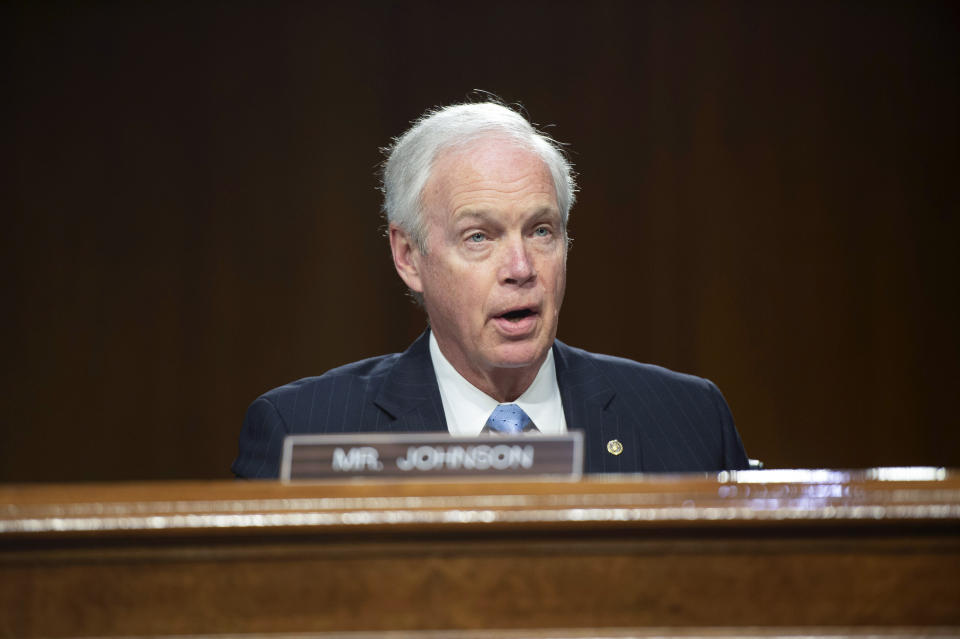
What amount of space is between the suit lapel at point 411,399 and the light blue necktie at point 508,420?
3.2 inches

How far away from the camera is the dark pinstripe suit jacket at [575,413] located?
1621 millimetres

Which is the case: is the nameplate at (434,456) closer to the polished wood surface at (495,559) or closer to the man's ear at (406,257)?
the polished wood surface at (495,559)

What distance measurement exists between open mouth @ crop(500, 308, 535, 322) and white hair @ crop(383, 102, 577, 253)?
0.58ft

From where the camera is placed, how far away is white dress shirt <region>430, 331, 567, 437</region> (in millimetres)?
1664

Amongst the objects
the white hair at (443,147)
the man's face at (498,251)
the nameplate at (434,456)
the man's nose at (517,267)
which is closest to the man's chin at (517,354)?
the man's face at (498,251)

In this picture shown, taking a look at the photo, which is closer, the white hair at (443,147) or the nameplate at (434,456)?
the nameplate at (434,456)

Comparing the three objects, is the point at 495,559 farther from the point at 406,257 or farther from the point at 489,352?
the point at 406,257

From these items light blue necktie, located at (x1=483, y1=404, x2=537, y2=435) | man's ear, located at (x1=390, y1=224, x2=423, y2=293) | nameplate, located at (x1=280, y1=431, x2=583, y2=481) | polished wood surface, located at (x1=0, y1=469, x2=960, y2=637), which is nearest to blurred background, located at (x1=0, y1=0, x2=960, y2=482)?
man's ear, located at (x1=390, y1=224, x2=423, y2=293)

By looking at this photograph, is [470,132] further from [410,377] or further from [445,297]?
[410,377]

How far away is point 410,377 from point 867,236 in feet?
8.14

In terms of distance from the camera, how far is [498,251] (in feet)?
5.23

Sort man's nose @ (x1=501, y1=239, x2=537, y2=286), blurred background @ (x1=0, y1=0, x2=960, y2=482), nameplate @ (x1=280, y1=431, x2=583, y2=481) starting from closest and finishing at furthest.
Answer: nameplate @ (x1=280, y1=431, x2=583, y2=481) < man's nose @ (x1=501, y1=239, x2=537, y2=286) < blurred background @ (x1=0, y1=0, x2=960, y2=482)

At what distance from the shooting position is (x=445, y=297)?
164 centimetres

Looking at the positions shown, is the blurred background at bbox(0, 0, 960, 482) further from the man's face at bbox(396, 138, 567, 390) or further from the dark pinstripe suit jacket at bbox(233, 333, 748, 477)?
the man's face at bbox(396, 138, 567, 390)
